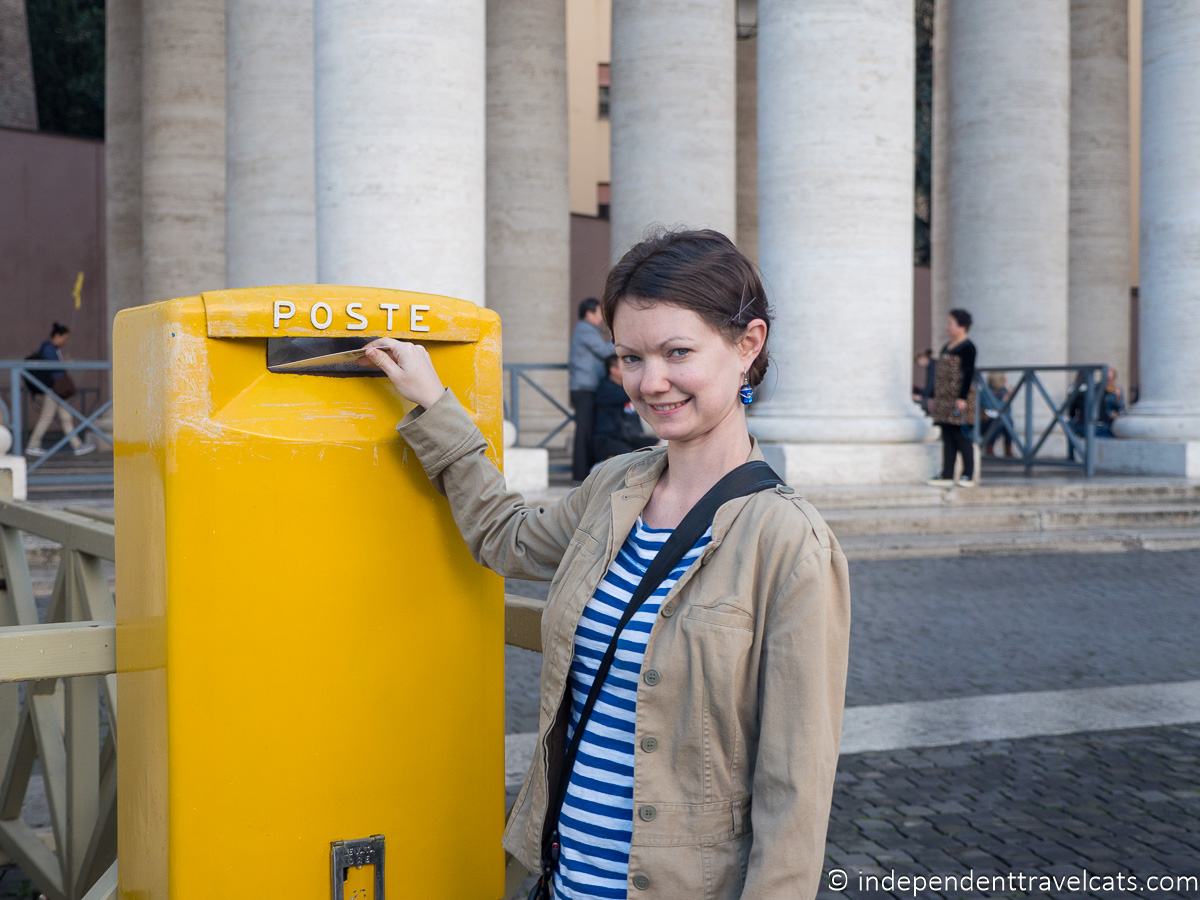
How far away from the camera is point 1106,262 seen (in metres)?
25.6

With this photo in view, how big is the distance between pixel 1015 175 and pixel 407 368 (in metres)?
20.6

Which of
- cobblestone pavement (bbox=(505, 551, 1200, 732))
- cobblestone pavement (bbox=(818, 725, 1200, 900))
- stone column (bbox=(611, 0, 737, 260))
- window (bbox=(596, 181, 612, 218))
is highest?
window (bbox=(596, 181, 612, 218))

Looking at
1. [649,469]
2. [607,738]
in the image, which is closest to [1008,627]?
[649,469]

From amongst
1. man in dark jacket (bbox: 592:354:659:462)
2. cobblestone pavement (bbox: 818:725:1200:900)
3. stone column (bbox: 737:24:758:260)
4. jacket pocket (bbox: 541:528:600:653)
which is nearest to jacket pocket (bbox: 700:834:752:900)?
jacket pocket (bbox: 541:528:600:653)

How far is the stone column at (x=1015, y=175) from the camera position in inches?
833

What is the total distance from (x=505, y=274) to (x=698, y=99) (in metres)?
4.74

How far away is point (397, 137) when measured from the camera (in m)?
10.6

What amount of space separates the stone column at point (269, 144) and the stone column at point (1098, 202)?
A: 15.6 m

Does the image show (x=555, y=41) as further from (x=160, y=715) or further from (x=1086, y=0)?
(x=160, y=715)

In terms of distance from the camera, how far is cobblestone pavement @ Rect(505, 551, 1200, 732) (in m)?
6.93

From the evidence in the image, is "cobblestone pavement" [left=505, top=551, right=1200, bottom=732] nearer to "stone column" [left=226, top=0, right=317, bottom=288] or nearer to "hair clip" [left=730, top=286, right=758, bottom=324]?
"hair clip" [left=730, top=286, right=758, bottom=324]

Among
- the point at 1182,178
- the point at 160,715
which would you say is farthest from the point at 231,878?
the point at 1182,178

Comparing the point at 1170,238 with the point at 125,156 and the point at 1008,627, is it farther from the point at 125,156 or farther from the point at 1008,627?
the point at 125,156

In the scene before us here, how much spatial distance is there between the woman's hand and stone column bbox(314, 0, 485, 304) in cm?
828
